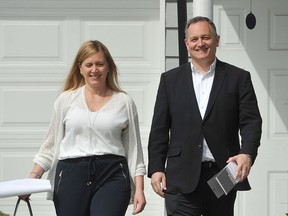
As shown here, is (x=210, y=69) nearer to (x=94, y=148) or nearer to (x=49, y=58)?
(x=94, y=148)

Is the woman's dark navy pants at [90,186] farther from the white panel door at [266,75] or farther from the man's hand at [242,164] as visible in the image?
the white panel door at [266,75]

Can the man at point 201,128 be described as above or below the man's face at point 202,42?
below

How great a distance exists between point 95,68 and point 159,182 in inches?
31.1

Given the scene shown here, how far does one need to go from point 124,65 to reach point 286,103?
5.29 ft

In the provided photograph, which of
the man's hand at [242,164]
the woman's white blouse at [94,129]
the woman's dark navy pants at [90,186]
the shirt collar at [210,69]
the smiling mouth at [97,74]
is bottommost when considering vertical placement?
the woman's dark navy pants at [90,186]

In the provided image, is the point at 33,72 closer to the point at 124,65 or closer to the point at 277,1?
the point at 124,65

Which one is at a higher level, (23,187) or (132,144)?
(132,144)

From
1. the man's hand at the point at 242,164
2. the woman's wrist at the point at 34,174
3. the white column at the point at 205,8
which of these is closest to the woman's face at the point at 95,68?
the woman's wrist at the point at 34,174

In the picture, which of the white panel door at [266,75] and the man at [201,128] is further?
the white panel door at [266,75]

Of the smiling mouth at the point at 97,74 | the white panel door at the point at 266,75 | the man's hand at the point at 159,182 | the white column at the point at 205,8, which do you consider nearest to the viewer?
the man's hand at the point at 159,182

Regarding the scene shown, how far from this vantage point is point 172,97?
Result: 500 cm

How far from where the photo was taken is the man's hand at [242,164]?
183 inches

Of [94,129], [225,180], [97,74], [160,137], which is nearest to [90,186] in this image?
[94,129]

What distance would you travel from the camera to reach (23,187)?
4836 millimetres
